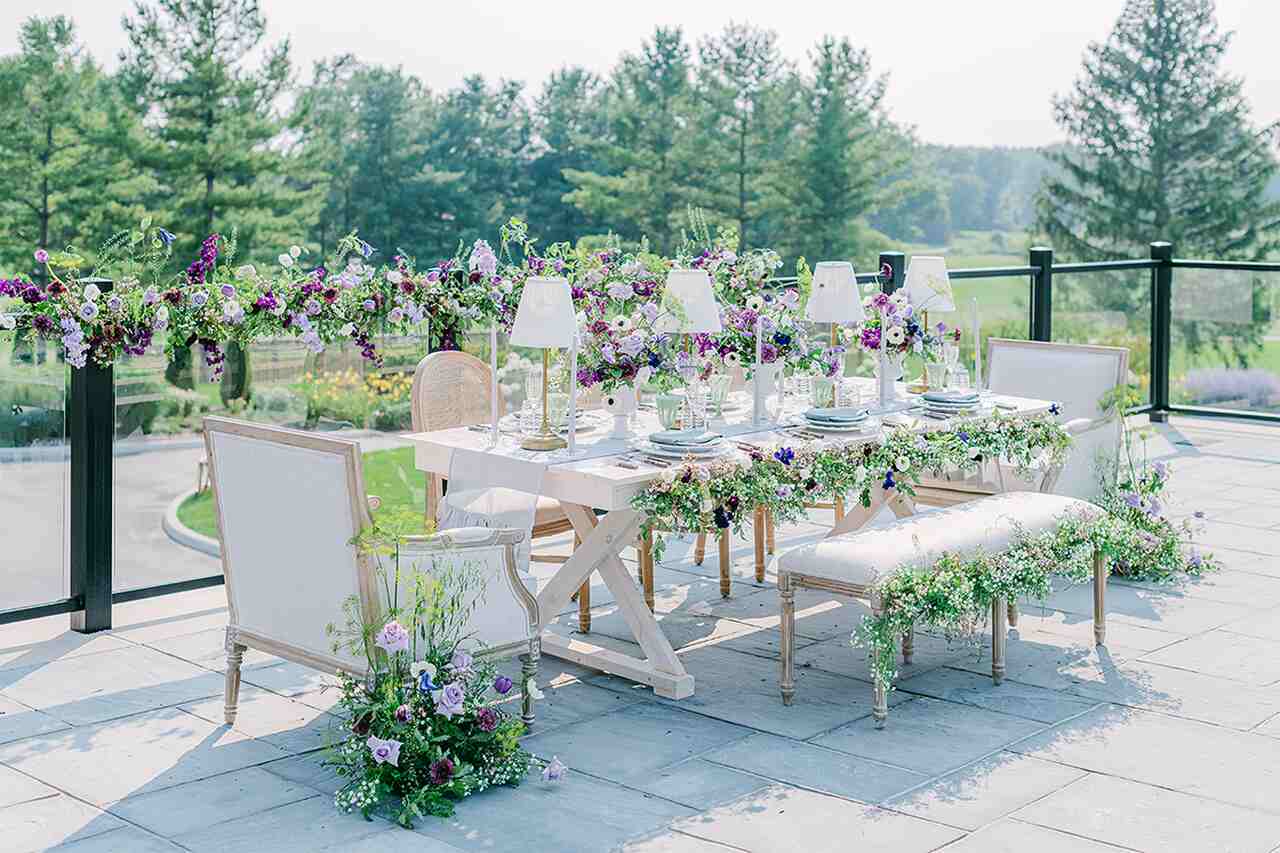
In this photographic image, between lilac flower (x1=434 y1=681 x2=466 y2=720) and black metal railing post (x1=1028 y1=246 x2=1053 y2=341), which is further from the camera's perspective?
black metal railing post (x1=1028 y1=246 x2=1053 y2=341)

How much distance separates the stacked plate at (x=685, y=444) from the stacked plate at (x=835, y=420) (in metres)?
0.48

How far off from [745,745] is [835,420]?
4.28 feet

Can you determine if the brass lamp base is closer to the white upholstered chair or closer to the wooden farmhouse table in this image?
the wooden farmhouse table

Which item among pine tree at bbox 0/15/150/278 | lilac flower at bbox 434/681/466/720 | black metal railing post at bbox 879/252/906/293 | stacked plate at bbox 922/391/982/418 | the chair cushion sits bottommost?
lilac flower at bbox 434/681/466/720

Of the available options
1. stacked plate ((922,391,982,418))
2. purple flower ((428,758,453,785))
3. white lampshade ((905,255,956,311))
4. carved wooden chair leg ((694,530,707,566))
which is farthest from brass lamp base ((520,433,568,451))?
white lampshade ((905,255,956,311))

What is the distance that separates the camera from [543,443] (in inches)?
190

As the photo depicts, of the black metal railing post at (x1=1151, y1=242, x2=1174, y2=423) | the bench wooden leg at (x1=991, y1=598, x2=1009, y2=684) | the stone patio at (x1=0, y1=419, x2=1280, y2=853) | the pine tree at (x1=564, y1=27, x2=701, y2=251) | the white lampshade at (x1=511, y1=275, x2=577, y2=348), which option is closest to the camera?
the stone patio at (x1=0, y1=419, x2=1280, y2=853)

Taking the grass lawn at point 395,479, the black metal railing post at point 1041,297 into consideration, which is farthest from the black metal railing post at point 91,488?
the black metal railing post at point 1041,297

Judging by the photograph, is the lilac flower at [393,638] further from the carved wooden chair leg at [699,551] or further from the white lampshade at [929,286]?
the white lampshade at [929,286]

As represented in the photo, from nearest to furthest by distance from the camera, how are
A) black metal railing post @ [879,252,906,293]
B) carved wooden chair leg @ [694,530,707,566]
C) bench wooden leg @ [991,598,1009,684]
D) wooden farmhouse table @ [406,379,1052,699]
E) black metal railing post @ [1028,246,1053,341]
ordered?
wooden farmhouse table @ [406,379,1052,699] → bench wooden leg @ [991,598,1009,684] → carved wooden chair leg @ [694,530,707,566] → black metal railing post @ [879,252,906,293] → black metal railing post @ [1028,246,1053,341]

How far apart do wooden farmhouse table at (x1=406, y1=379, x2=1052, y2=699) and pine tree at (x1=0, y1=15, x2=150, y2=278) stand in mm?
27210

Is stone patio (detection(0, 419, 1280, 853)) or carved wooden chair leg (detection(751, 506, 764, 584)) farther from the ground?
carved wooden chair leg (detection(751, 506, 764, 584))

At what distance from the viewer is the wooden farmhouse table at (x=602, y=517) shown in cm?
450

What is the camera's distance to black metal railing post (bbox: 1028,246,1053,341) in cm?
906
